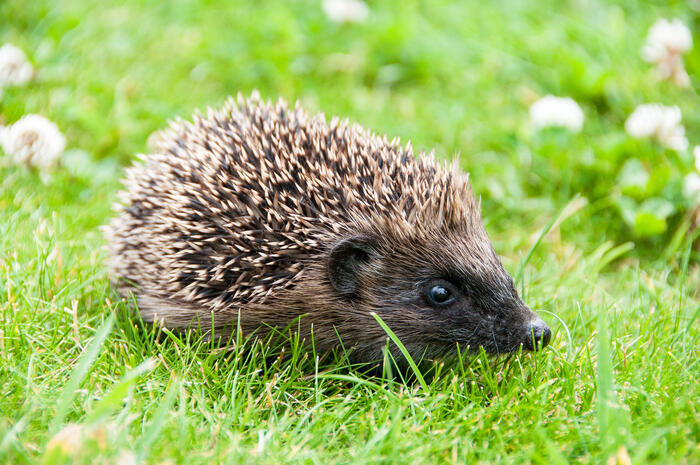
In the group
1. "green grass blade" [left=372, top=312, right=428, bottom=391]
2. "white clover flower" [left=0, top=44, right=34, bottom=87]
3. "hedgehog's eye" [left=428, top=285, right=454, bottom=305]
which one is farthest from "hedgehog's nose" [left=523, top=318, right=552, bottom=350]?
"white clover flower" [left=0, top=44, right=34, bottom=87]

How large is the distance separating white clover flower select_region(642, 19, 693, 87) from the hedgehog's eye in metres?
4.62

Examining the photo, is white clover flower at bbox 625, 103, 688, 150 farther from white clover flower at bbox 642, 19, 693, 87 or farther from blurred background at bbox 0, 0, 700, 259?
white clover flower at bbox 642, 19, 693, 87

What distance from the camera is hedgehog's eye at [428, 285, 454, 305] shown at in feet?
15.0

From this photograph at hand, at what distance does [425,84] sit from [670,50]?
8.80ft

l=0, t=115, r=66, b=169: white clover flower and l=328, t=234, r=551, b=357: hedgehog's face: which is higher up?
l=0, t=115, r=66, b=169: white clover flower

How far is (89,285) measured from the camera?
513cm

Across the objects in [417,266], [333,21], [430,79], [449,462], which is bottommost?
[449,462]

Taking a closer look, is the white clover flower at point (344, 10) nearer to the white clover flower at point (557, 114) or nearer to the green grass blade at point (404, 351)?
the white clover flower at point (557, 114)

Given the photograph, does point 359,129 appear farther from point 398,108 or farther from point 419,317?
point 398,108

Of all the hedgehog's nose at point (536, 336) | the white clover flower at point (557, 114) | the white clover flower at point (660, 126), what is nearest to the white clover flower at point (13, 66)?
the white clover flower at point (557, 114)

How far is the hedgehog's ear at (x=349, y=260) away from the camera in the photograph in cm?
450

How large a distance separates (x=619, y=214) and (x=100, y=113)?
16.9 ft

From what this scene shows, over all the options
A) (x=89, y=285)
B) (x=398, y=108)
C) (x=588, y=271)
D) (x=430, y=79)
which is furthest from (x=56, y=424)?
(x=430, y=79)

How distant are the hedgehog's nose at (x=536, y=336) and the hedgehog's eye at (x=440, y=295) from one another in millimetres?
538
